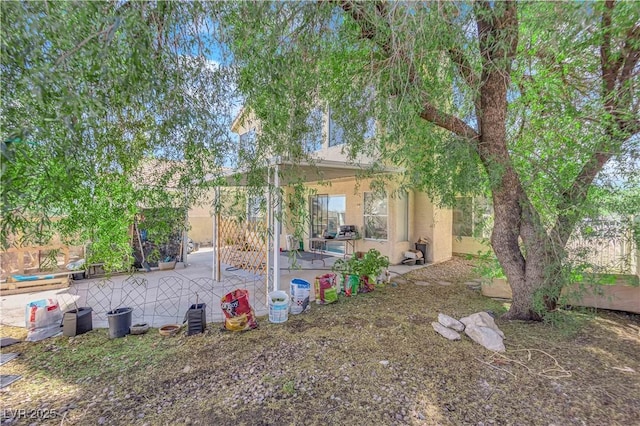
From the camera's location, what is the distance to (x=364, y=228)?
8367 mm

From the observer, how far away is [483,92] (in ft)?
11.9

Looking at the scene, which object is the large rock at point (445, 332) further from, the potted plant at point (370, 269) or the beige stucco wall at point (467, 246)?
the beige stucco wall at point (467, 246)

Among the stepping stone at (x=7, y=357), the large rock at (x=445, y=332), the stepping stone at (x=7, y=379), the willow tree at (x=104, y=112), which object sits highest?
the willow tree at (x=104, y=112)

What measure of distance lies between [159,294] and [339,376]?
4.20 metres

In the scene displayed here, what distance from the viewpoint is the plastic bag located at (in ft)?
12.1

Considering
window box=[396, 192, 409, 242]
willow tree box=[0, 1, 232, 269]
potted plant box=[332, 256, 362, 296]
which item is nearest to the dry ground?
potted plant box=[332, 256, 362, 296]

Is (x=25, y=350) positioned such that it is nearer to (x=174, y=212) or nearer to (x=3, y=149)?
(x=174, y=212)

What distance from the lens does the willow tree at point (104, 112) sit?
1.53m

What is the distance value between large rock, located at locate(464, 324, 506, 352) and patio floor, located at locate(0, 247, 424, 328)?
2.19 metres

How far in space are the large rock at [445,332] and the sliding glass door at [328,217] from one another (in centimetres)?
529

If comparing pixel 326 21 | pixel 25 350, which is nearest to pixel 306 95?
pixel 326 21

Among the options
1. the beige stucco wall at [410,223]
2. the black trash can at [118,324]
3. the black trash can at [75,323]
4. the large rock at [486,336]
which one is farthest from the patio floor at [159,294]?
the large rock at [486,336]

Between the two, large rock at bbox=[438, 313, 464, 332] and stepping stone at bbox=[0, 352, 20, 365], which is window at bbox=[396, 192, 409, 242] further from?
stepping stone at bbox=[0, 352, 20, 365]

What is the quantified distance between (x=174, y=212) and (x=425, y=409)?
9.81 ft
